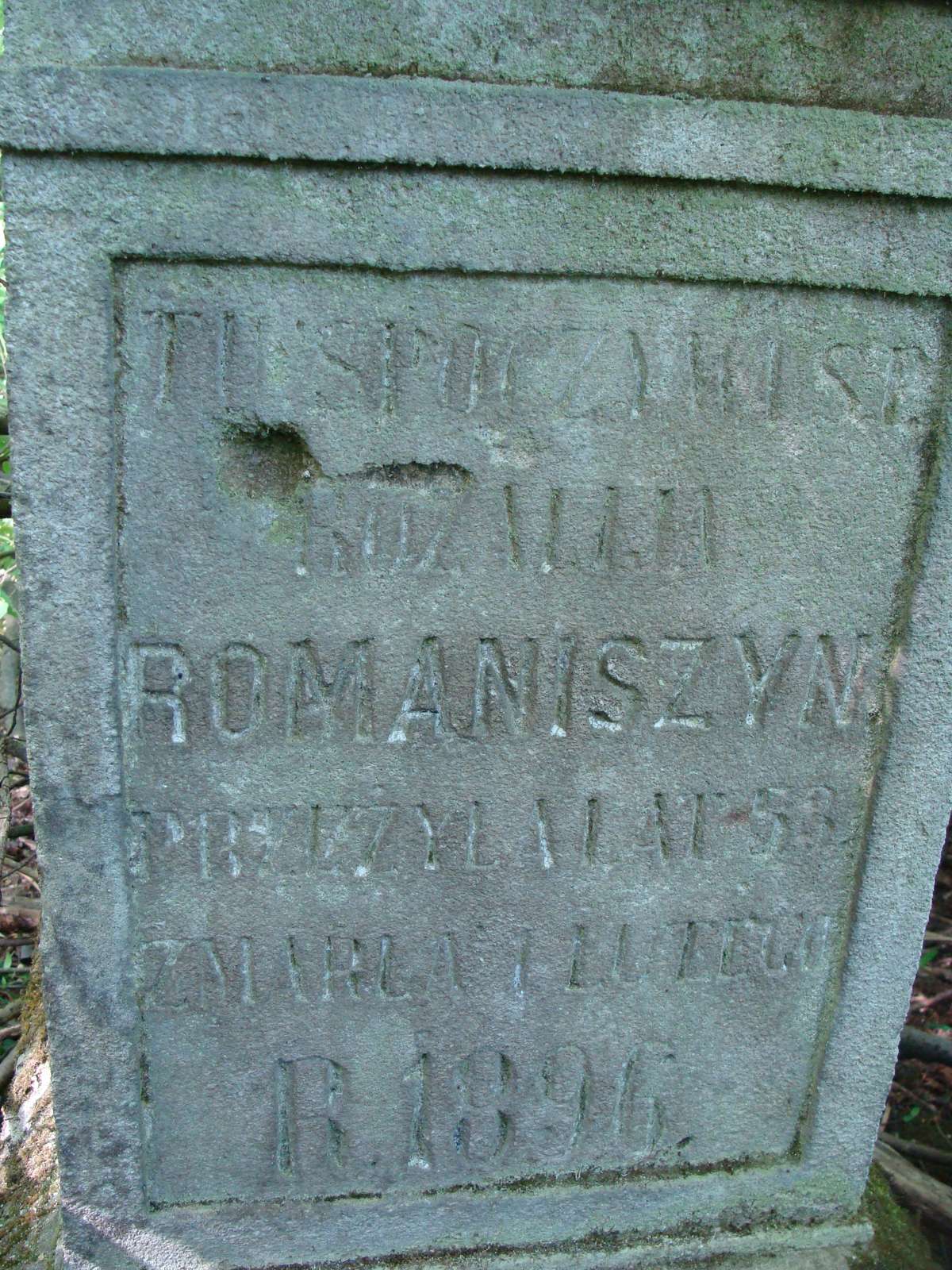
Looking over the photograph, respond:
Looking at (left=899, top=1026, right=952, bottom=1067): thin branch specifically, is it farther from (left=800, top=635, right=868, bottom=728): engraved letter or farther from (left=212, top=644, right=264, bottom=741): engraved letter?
(left=212, top=644, right=264, bottom=741): engraved letter

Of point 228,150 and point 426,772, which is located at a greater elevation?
point 228,150

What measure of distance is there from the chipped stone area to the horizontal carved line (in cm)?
181

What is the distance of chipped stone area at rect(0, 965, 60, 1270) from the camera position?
1815 mm

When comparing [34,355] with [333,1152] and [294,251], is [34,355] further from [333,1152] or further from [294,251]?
[333,1152]

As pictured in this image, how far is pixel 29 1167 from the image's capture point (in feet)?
6.49

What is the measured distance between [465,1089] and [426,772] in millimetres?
614

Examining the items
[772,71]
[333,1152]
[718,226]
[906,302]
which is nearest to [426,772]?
[333,1152]

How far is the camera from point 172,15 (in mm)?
1278

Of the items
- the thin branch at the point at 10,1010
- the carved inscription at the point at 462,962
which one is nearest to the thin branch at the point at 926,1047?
the carved inscription at the point at 462,962

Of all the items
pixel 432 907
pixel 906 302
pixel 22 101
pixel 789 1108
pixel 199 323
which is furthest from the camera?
pixel 789 1108

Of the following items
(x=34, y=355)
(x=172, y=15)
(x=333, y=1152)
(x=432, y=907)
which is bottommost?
(x=333, y=1152)


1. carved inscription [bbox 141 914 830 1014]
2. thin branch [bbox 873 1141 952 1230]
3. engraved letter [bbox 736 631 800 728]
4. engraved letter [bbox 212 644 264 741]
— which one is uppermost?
engraved letter [bbox 736 631 800 728]

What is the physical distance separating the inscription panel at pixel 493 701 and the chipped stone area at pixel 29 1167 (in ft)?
1.02

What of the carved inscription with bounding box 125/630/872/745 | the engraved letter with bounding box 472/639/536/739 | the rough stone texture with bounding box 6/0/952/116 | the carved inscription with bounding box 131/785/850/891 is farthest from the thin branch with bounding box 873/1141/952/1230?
the rough stone texture with bounding box 6/0/952/116
